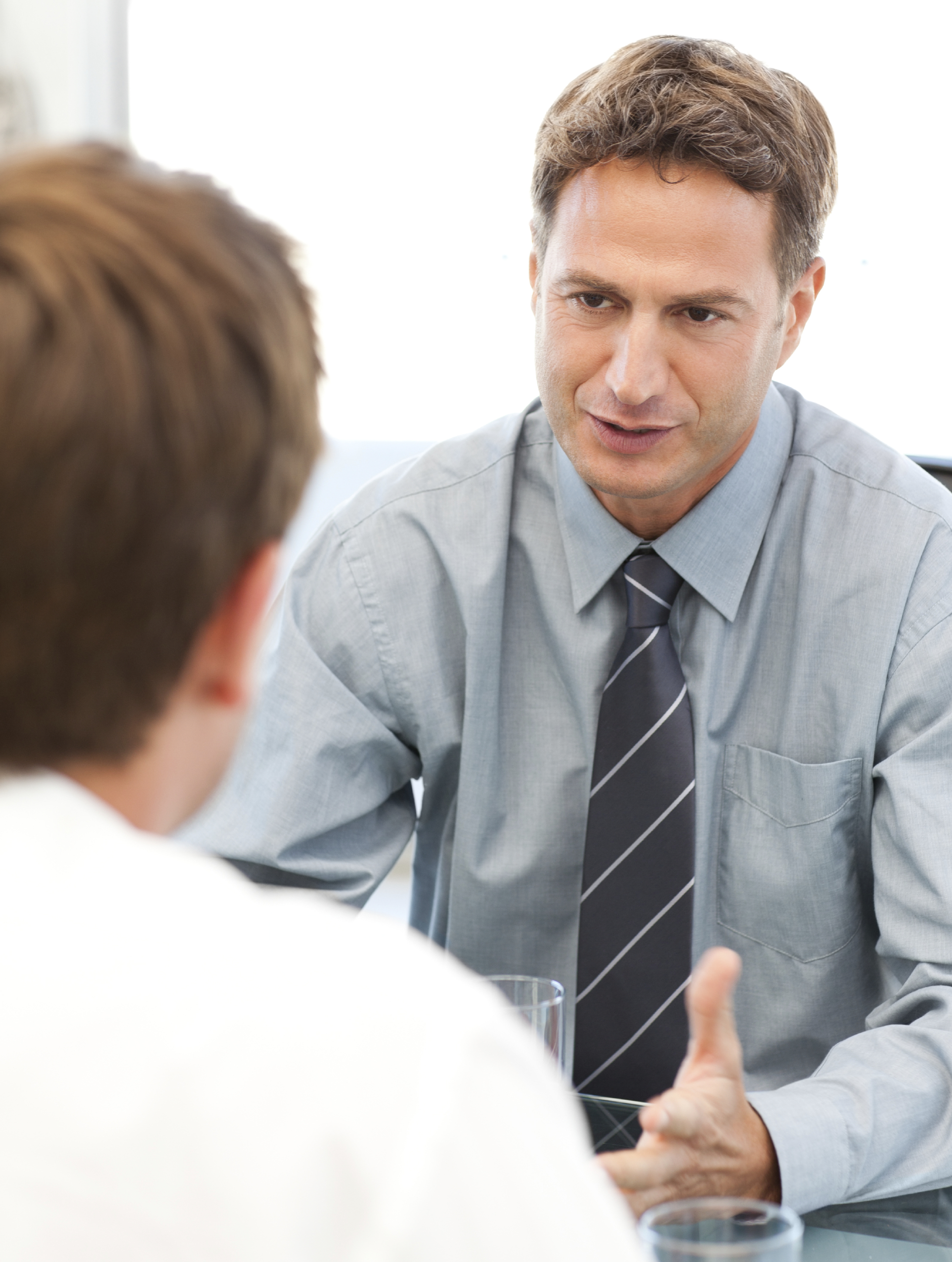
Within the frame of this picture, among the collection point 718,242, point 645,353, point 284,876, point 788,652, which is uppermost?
point 718,242

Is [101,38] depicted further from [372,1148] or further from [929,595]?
[372,1148]

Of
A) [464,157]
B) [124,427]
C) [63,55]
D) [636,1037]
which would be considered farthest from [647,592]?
[63,55]

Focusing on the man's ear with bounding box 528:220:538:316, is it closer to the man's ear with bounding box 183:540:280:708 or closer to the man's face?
the man's face

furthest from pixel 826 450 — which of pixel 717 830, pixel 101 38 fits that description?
pixel 101 38

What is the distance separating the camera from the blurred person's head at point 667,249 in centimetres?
136

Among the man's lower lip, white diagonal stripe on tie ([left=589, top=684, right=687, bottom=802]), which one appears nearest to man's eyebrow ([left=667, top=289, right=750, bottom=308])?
the man's lower lip

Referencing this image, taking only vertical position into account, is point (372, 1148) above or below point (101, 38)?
below

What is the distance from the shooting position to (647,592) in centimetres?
145

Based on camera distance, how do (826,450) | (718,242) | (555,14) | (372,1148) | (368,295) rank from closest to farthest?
(372,1148), (718,242), (826,450), (555,14), (368,295)

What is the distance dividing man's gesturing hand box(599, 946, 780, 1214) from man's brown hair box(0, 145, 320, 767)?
46 cm

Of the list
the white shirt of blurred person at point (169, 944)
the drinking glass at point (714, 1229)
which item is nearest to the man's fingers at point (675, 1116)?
the drinking glass at point (714, 1229)

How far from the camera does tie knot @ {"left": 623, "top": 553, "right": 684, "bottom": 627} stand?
4.73ft

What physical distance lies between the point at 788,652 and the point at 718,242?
44 cm

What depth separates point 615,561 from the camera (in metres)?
1.46
